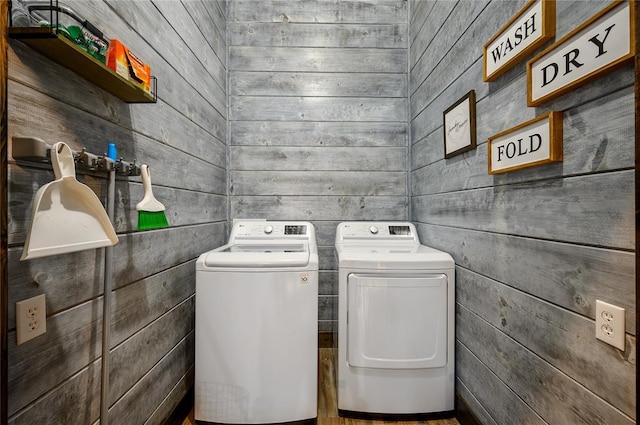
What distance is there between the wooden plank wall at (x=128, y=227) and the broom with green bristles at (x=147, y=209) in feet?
0.35

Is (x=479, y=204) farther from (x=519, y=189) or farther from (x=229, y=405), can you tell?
(x=229, y=405)

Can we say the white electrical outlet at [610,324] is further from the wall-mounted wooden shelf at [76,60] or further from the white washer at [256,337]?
the wall-mounted wooden shelf at [76,60]

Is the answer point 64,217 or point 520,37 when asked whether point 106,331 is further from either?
point 520,37

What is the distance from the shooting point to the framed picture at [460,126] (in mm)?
1503

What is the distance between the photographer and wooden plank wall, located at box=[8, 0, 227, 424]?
2.65 ft

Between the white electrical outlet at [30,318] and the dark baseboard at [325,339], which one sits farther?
the dark baseboard at [325,339]

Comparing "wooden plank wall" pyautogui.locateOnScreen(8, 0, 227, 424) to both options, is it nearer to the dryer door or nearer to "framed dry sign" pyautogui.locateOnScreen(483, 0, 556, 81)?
the dryer door

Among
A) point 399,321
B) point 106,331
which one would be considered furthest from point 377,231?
point 106,331

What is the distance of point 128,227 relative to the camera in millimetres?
1239

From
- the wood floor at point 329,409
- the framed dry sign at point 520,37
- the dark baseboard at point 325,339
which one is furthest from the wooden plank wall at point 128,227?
the framed dry sign at point 520,37

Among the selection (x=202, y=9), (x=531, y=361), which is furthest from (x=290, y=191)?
(x=531, y=361)

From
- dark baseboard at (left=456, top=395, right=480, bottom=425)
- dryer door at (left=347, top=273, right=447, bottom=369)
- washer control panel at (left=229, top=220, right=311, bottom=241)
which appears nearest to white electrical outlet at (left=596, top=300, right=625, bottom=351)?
dryer door at (left=347, top=273, right=447, bottom=369)

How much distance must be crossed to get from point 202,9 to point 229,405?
2307 millimetres

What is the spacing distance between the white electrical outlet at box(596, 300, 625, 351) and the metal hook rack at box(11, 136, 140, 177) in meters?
1.45
